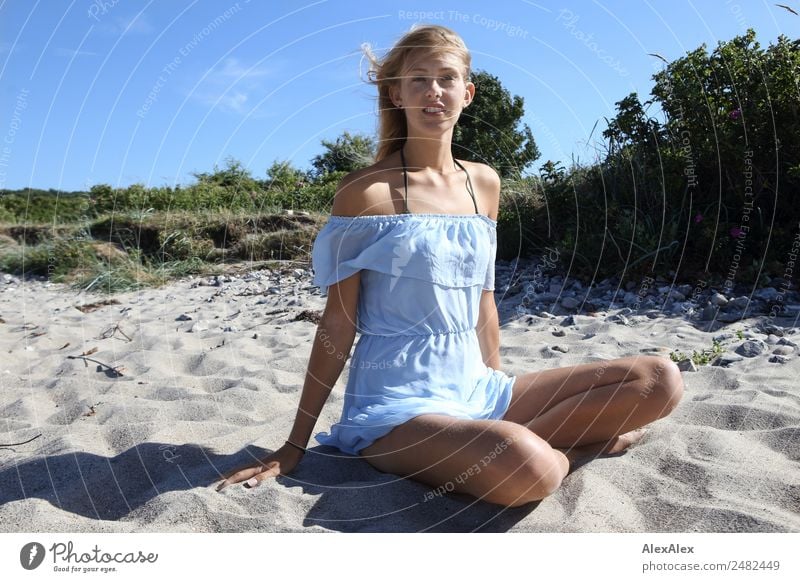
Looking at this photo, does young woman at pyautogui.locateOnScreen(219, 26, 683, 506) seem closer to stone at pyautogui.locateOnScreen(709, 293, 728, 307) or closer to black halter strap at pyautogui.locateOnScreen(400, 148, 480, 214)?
black halter strap at pyautogui.locateOnScreen(400, 148, 480, 214)

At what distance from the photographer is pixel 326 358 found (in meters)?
2.77

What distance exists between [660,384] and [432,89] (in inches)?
58.2

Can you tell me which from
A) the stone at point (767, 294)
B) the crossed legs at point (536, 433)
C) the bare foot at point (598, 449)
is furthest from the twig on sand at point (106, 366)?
the stone at point (767, 294)

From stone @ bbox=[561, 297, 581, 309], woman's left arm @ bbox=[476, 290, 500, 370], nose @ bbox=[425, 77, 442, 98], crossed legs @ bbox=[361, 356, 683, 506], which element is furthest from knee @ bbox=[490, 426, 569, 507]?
stone @ bbox=[561, 297, 581, 309]

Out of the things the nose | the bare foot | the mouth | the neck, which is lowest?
the bare foot

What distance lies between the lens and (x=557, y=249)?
686cm

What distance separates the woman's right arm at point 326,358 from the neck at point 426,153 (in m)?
0.32

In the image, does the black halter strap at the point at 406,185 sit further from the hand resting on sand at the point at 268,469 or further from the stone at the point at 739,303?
the stone at the point at 739,303

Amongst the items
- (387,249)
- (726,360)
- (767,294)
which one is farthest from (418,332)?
(767,294)

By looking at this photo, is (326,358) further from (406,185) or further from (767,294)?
(767,294)

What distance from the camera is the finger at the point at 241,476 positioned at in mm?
2644

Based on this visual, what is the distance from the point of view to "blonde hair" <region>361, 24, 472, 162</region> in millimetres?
2904

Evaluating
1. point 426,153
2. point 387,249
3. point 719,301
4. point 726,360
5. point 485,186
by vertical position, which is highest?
point 426,153
